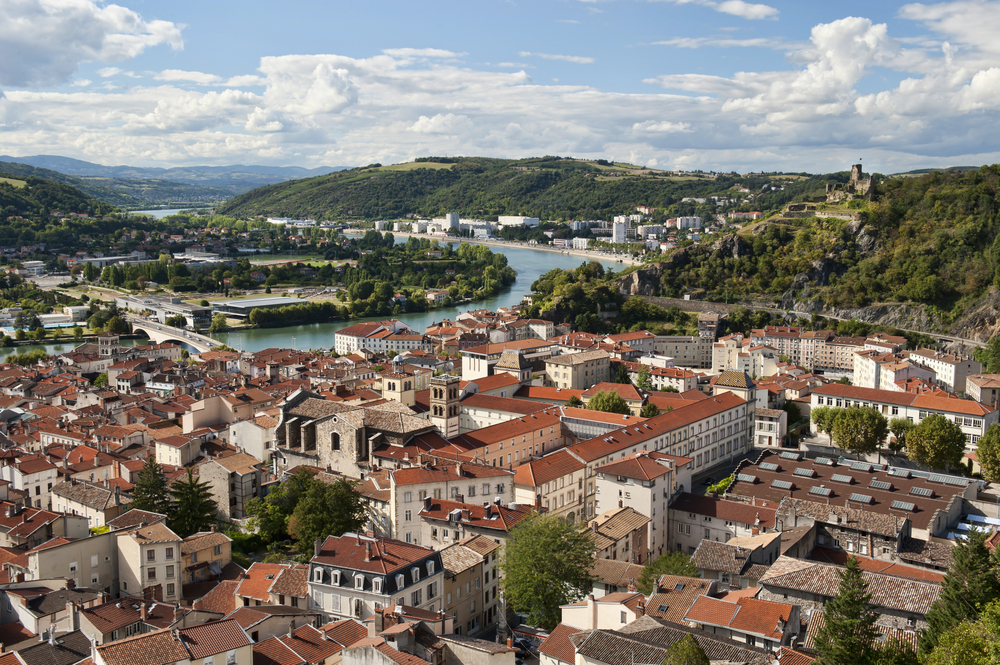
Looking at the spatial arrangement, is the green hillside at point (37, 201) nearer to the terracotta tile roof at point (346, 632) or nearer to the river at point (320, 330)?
the river at point (320, 330)

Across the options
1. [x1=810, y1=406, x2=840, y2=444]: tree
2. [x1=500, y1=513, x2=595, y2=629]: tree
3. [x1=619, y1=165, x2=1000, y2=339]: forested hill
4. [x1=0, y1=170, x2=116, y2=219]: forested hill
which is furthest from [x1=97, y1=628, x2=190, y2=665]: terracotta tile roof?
[x1=0, y1=170, x2=116, y2=219]: forested hill

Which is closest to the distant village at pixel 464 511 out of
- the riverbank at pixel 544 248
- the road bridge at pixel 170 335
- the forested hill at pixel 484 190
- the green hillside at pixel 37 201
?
the road bridge at pixel 170 335

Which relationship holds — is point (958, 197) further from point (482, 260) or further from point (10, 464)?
point (10, 464)

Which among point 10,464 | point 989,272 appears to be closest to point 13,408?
point 10,464

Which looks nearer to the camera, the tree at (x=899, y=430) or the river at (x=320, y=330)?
the tree at (x=899, y=430)

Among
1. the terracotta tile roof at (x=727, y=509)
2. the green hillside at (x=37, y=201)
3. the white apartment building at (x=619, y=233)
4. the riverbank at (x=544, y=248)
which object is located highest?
the green hillside at (x=37, y=201)

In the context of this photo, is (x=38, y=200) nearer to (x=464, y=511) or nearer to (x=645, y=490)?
(x=464, y=511)

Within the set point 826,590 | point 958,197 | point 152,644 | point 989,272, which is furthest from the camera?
point 958,197
